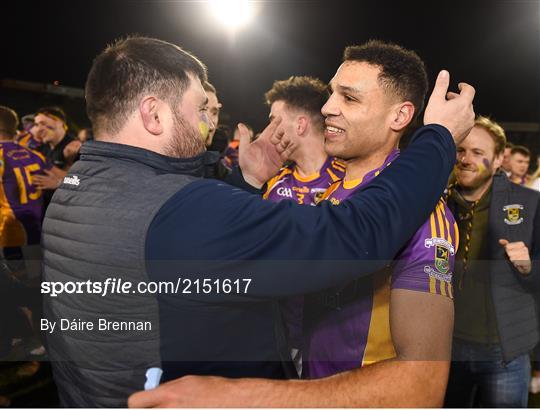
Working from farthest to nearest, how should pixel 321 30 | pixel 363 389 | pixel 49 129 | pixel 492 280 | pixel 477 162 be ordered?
1. pixel 321 30
2. pixel 49 129
3. pixel 477 162
4. pixel 492 280
5. pixel 363 389

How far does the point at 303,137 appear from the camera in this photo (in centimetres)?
392

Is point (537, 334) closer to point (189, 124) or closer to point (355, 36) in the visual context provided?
point (189, 124)

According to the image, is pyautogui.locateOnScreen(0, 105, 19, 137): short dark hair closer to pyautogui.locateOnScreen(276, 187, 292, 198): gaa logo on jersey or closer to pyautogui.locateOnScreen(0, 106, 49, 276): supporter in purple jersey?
pyautogui.locateOnScreen(0, 106, 49, 276): supporter in purple jersey

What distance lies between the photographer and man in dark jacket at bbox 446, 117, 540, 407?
2.31 m

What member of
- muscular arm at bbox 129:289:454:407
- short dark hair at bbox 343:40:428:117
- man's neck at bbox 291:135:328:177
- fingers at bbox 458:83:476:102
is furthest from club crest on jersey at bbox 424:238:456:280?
man's neck at bbox 291:135:328:177

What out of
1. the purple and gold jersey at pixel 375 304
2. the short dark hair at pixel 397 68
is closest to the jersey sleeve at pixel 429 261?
the purple and gold jersey at pixel 375 304

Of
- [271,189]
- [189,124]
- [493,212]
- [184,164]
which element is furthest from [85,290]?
[271,189]

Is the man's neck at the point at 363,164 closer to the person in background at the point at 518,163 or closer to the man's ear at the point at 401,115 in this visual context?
the man's ear at the point at 401,115

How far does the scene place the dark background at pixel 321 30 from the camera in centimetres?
351

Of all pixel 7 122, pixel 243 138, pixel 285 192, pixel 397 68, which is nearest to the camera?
pixel 397 68

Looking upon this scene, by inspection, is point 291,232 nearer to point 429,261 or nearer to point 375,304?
point 429,261

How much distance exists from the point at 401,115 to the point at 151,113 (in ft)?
3.42

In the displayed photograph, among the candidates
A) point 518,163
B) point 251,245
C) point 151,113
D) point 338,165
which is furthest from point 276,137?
point 518,163

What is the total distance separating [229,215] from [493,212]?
6.81ft
